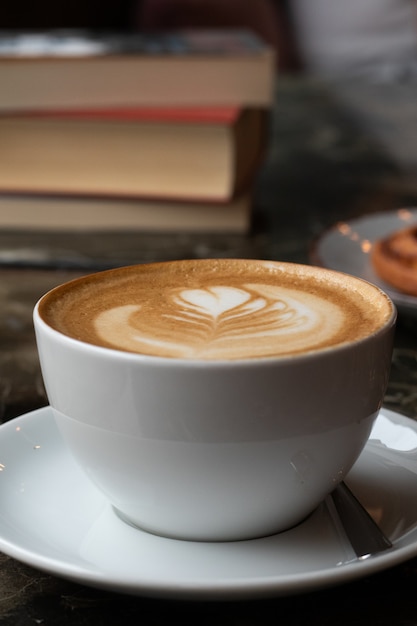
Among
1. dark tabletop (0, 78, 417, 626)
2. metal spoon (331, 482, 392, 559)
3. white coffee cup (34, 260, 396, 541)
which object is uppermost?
white coffee cup (34, 260, 396, 541)

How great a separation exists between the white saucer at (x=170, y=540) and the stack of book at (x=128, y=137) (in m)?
0.59

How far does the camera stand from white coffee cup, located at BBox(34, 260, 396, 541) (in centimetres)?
41

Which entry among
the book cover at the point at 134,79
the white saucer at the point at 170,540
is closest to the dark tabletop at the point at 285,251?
the white saucer at the point at 170,540

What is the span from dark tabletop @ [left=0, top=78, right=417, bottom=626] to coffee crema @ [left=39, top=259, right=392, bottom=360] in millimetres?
115

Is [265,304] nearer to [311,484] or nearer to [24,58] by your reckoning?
[311,484]

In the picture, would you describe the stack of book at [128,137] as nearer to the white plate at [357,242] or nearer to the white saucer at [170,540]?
the white plate at [357,242]

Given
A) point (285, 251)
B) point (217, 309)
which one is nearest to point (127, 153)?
point (285, 251)

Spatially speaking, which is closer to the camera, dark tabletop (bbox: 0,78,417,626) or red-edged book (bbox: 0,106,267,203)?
dark tabletop (bbox: 0,78,417,626)

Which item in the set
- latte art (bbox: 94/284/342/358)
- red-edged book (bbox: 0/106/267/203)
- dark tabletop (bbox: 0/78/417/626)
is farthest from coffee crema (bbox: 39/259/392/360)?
red-edged book (bbox: 0/106/267/203)

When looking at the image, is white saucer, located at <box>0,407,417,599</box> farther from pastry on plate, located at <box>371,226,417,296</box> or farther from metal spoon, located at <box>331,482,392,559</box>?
pastry on plate, located at <box>371,226,417,296</box>

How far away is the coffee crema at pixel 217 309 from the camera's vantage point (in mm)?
447

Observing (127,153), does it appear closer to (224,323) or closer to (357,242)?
(357,242)

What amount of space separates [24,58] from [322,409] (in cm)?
81

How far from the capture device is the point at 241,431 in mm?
417
